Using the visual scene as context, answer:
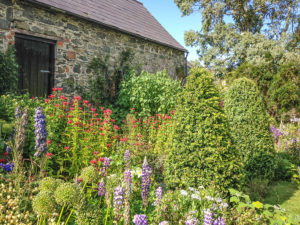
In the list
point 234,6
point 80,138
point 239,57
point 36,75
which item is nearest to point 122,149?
point 80,138

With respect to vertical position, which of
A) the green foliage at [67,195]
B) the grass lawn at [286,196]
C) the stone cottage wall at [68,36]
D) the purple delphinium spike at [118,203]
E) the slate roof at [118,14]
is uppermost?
the slate roof at [118,14]

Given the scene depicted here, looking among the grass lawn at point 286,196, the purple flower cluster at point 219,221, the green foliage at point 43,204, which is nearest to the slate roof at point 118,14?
the green foliage at point 43,204

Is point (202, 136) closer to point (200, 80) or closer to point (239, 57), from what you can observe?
point (200, 80)

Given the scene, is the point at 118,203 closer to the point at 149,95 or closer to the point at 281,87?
the point at 149,95

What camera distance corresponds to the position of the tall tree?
14.7m

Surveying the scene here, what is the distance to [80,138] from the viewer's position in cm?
407

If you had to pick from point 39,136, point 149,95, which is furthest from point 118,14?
point 39,136

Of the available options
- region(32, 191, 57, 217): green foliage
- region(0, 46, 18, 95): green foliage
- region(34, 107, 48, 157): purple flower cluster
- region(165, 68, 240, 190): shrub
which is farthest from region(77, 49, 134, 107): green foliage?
region(32, 191, 57, 217): green foliage

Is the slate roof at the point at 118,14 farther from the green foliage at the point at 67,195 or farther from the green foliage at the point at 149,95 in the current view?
the green foliage at the point at 67,195

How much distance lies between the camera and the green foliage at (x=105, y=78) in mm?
7805

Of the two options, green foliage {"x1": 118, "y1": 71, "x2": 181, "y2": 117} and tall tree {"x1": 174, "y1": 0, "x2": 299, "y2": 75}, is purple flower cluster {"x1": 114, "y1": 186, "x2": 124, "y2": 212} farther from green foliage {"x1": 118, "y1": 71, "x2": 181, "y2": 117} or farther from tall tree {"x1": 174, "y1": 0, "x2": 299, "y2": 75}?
tall tree {"x1": 174, "y1": 0, "x2": 299, "y2": 75}

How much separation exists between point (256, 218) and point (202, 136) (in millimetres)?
1071

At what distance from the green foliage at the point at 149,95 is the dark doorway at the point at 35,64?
2410mm

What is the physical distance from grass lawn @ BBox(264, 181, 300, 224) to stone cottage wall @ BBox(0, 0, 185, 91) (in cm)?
606
